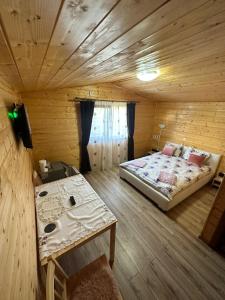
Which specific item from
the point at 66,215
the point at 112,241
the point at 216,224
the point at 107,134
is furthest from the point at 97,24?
the point at 107,134

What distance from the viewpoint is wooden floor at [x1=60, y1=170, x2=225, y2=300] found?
5.02 feet

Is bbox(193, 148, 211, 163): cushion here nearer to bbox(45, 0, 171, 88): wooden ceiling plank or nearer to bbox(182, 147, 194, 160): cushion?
bbox(182, 147, 194, 160): cushion

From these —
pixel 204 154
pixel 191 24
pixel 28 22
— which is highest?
pixel 191 24

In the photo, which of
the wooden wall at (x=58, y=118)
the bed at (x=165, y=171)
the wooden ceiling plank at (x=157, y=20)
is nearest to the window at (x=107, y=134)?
the wooden wall at (x=58, y=118)

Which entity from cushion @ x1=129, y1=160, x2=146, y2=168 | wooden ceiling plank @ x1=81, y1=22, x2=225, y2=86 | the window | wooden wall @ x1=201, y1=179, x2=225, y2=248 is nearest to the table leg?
wooden wall @ x1=201, y1=179, x2=225, y2=248

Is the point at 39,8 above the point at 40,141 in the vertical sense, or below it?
above

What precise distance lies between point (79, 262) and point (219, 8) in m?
2.49

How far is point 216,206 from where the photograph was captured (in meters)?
1.90

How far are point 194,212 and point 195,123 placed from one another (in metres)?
2.22

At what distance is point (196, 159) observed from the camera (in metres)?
3.38

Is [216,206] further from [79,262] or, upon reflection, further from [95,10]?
[95,10]

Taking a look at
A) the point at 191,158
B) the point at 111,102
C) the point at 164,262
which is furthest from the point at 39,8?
the point at 191,158

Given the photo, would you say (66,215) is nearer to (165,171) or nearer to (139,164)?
(139,164)

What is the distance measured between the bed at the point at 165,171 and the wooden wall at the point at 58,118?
1444 mm
